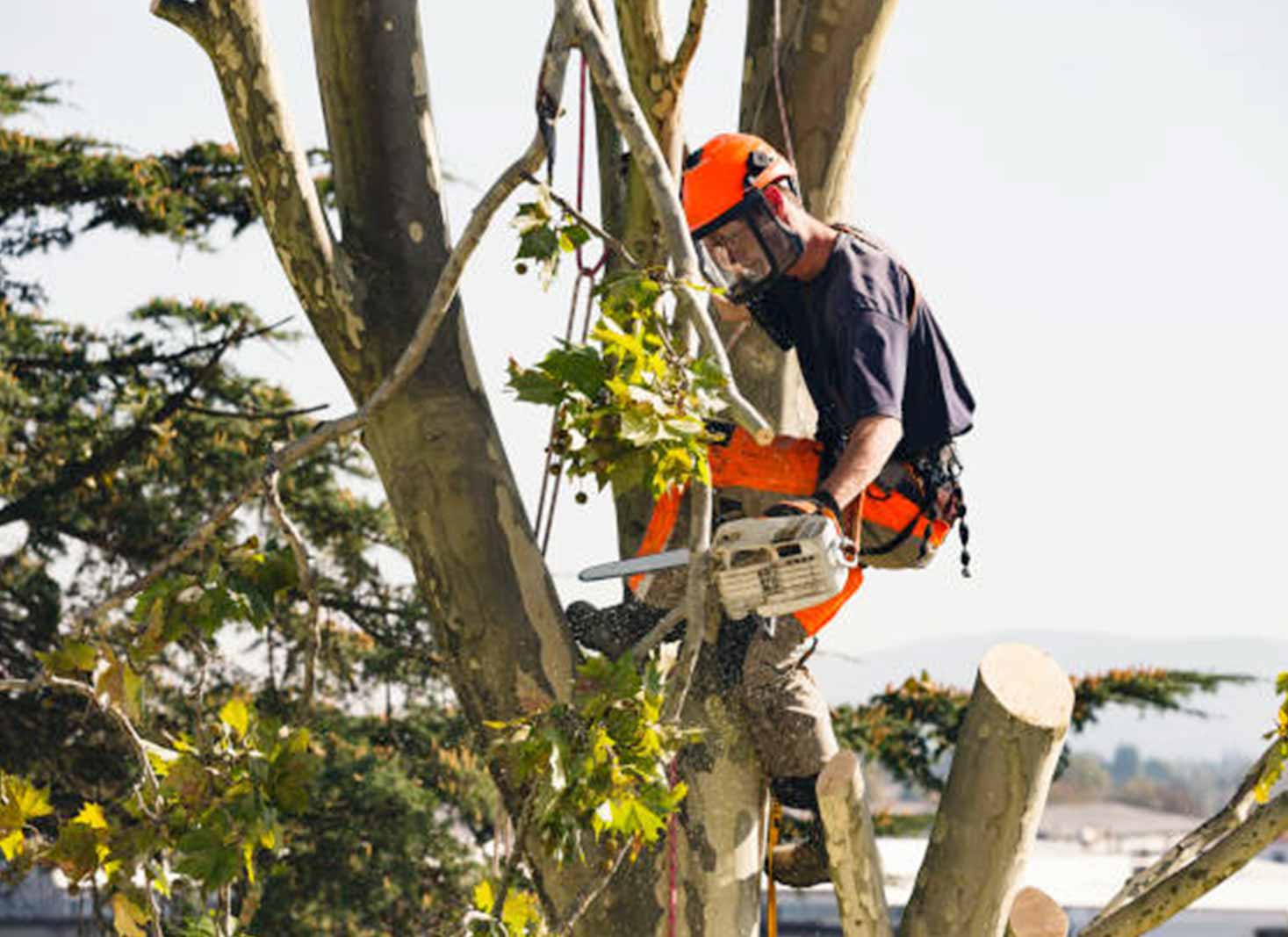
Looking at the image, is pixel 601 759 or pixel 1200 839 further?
pixel 1200 839

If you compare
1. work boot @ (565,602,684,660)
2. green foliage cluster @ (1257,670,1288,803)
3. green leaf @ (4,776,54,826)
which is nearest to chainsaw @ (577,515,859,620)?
work boot @ (565,602,684,660)

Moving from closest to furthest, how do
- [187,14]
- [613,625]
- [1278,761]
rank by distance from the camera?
[187,14] → [613,625] → [1278,761]

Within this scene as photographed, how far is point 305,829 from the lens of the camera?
9727mm

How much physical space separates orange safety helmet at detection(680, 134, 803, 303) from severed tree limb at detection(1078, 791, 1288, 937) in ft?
5.10

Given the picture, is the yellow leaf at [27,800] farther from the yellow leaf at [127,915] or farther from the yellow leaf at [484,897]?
the yellow leaf at [484,897]

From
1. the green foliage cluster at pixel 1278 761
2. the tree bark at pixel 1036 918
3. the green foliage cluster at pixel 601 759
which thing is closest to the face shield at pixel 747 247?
the green foliage cluster at pixel 601 759

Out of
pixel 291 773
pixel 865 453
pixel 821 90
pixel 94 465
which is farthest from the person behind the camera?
pixel 94 465

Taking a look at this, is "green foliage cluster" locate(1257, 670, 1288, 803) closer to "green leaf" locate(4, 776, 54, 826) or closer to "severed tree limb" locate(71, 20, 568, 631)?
"severed tree limb" locate(71, 20, 568, 631)

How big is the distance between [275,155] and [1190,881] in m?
2.43

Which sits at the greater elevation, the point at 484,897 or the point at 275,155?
the point at 275,155

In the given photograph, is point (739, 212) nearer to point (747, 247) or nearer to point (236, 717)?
point (747, 247)

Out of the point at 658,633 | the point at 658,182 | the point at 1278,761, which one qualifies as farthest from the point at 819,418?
the point at 1278,761

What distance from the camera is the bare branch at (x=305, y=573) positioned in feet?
11.6

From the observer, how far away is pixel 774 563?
333 centimetres
